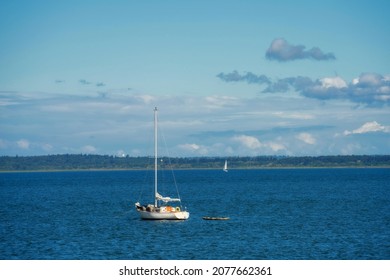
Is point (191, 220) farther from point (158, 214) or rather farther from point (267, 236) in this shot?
point (267, 236)

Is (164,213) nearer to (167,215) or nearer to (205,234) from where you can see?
(167,215)

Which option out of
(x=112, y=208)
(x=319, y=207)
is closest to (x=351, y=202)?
(x=319, y=207)

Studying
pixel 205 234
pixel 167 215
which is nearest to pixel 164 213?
pixel 167 215

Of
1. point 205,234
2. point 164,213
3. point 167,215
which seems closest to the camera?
point 205,234

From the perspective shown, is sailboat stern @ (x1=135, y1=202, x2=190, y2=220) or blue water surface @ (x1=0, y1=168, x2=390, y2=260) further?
sailboat stern @ (x1=135, y1=202, x2=190, y2=220)

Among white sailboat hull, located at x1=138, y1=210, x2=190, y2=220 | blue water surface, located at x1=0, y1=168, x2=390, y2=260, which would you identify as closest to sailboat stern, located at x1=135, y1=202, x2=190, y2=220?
white sailboat hull, located at x1=138, y1=210, x2=190, y2=220

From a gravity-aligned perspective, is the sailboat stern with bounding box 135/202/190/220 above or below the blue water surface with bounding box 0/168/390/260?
above

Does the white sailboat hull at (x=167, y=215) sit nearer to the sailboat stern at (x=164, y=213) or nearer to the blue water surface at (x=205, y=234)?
the sailboat stern at (x=164, y=213)

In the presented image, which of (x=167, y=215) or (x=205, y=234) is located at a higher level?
(x=167, y=215)

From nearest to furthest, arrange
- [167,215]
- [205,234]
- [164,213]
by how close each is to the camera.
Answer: [205,234] → [167,215] → [164,213]

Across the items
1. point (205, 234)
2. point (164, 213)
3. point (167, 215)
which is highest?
point (164, 213)

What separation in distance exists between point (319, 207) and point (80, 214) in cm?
4642

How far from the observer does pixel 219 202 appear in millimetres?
148250

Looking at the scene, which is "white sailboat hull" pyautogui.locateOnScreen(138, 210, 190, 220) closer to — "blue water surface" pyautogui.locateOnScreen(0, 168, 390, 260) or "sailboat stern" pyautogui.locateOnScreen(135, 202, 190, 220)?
"sailboat stern" pyautogui.locateOnScreen(135, 202, 190, 220)
